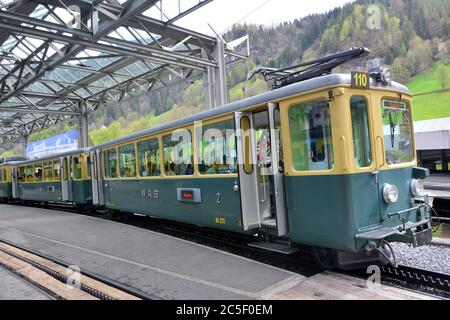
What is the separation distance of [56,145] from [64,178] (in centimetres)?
1188

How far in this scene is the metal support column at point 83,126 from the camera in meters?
22.3

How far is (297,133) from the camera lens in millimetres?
5336

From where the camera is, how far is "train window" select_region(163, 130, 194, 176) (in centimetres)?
762

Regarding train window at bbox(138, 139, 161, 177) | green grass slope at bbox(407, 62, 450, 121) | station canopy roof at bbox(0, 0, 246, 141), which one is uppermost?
green grass slope at bbox(407, 62, 450, 121)

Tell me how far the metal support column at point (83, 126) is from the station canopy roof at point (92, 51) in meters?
0.19

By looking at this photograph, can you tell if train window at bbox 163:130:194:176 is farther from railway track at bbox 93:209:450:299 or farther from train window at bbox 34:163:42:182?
train window at bbox 34:163:42:182

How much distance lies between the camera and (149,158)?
916 centimetres

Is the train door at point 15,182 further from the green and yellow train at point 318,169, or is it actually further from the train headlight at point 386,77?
the train headlight at point 386,77

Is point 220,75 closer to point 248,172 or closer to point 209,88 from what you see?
point 209,88

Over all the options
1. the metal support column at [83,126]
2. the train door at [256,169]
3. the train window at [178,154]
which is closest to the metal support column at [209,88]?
the train window at [178,154]

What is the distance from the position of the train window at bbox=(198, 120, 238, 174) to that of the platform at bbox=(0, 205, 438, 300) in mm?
1376

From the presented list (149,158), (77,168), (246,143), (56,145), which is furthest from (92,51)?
(56,145)

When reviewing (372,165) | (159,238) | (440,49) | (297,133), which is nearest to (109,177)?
(159,238)

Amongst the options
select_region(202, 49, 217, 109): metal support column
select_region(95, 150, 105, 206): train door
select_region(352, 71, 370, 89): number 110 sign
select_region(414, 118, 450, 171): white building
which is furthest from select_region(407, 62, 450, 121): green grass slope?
select_region(352, 71, 370, 89): number 110 sign
